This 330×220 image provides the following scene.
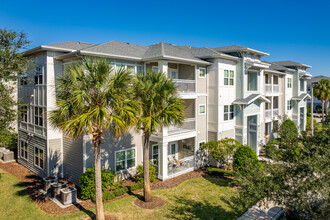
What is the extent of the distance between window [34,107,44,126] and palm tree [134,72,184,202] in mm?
9032

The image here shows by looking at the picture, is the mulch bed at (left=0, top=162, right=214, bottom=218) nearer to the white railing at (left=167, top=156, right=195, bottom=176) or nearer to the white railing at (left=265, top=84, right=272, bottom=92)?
the white railing at (left=167, top=156, right=195, bottom=176)

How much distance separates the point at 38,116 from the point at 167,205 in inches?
464

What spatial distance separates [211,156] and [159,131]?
6.44 meters

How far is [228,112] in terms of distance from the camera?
70.4 ft

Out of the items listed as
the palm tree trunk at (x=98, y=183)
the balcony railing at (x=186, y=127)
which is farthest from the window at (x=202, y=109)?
the palm tree trunk at (x=98, y=183)

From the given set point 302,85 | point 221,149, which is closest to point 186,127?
point 221,149

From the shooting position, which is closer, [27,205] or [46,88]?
[27,205]

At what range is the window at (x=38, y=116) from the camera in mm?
17547

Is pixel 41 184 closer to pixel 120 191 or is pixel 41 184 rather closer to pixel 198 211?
pixel 120 191

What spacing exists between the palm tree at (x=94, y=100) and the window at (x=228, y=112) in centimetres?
1249

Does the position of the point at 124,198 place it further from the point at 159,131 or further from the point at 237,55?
the point at 237,55

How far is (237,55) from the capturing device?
21453mm

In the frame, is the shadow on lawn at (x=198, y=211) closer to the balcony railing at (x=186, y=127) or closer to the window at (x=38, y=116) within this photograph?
the balcony railing at (x=186, y=127)

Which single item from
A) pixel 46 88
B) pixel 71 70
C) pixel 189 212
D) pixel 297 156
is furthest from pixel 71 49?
pixel 297 156
